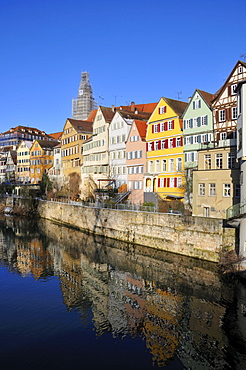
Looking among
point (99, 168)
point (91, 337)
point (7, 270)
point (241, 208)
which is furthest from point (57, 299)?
point (99, 168)

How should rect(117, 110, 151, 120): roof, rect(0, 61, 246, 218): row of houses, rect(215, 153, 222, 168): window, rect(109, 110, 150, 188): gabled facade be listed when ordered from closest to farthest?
rect(0, 61, 246, 218): row of houses, rect(215, 153, 222, 168): window, rect(109, 110, 150, 188): gabled facade, rect(117, 110, 151, 120): roof

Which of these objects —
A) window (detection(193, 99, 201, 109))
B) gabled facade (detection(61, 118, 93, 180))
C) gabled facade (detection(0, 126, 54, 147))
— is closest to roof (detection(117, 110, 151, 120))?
window (detection(193, 99, 201, 109))

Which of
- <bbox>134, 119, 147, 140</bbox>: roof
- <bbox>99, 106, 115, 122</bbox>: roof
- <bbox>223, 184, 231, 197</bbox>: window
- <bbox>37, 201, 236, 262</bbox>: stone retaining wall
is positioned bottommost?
<bbox>37, 201, 236, 262</bbox>: stone retaining wall

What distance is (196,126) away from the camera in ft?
120

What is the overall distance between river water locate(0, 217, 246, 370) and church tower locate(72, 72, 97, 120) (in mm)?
106212

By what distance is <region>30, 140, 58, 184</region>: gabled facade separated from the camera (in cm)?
8119

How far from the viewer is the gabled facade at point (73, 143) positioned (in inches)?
2507

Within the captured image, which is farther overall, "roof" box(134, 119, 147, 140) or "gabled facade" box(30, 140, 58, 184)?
"gabled facade" box(30, 140, 58, 184)

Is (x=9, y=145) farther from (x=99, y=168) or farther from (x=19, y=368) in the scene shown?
(x=19, y=368)

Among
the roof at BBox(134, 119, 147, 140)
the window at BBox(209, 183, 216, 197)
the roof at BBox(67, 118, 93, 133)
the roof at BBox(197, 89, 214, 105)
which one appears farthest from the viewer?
the roof at BBox(67, 118, 93, 133)

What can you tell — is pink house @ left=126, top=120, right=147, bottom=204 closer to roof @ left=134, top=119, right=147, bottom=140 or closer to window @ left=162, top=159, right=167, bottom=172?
roof @ left=134, top=119, right=147, bottom=140

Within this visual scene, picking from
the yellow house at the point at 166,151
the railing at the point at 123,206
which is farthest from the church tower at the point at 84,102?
the railing at the point at 123,206

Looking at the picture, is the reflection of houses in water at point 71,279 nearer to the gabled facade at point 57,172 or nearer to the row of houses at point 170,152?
the row of houses at point 170,152

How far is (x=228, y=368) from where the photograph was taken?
40.7ft
